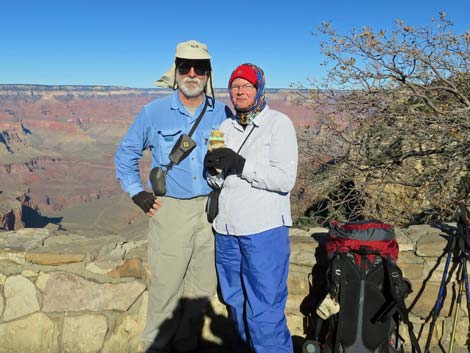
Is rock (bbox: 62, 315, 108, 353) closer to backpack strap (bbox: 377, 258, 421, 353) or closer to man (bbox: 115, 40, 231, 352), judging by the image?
man (bbox: 115, 40, 231, 352)

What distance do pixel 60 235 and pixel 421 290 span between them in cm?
279

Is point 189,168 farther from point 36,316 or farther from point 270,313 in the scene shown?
point 36,316

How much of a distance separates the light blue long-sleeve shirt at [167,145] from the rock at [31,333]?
1.18 metres

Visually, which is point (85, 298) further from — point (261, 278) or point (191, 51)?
point (191, 51)

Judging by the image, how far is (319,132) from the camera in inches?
408

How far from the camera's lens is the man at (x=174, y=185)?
2551mm

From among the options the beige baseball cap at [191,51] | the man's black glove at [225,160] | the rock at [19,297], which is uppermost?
the beige baseball cap at [191,51]

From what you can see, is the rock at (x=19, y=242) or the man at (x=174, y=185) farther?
the rock at (x=19, y=242)

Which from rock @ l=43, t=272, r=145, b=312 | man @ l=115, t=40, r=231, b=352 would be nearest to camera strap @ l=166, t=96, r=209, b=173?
man @ l=115, t=40, r=231, b=352

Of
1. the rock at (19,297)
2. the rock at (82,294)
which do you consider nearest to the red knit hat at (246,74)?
the rock at (82,294)

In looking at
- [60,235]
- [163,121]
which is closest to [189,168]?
[163,121]

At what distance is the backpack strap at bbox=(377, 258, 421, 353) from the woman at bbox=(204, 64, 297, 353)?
22.1 inches

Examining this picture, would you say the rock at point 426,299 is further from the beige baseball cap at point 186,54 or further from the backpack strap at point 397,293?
the beige baseball cap at point 186,54

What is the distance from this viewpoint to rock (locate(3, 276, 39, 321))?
113 inches
